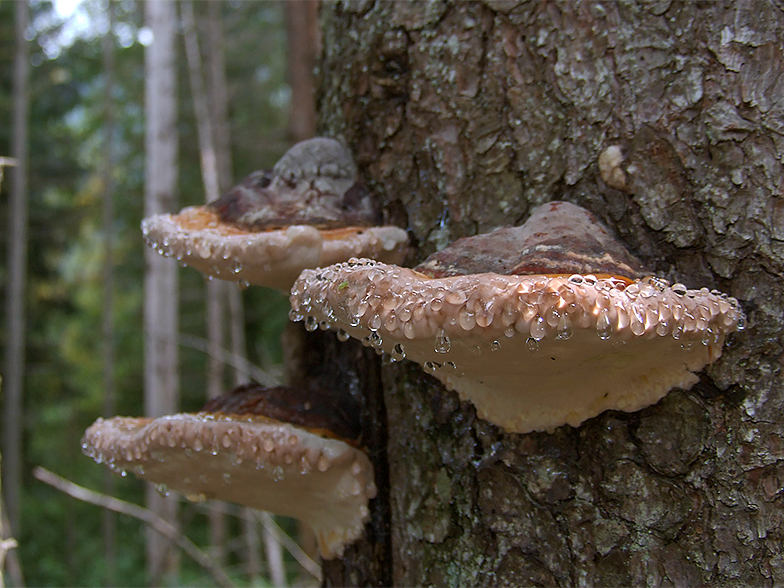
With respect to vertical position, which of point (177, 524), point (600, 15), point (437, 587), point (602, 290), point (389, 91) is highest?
point (600, 15)

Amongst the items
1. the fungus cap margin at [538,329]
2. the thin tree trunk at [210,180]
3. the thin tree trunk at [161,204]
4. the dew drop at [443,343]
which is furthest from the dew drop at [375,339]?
the thin tree trunk at [210,180]

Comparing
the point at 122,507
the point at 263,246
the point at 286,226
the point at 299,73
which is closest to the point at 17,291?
the point at 299,73

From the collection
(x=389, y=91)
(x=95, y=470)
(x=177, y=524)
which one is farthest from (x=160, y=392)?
(x=95, y=470)

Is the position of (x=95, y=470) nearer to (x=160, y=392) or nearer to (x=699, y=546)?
(x=160, y=392)

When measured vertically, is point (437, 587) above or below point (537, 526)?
below

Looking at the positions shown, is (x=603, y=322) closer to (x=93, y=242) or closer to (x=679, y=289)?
(x=679, y=289)

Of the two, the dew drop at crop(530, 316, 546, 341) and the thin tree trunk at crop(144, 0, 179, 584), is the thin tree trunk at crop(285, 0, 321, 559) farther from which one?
the dew drop at crop(530, 316, 546, 341)

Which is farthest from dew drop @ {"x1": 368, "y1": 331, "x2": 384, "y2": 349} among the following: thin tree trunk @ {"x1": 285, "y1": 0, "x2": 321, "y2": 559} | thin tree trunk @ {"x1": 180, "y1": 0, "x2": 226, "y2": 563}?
thin tree trunk @ {"x1": 180, "y1": 0, "x2": 226, "y2": 563}

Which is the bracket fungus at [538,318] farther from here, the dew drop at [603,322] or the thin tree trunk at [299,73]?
the thin tree trunk at [299,73]
